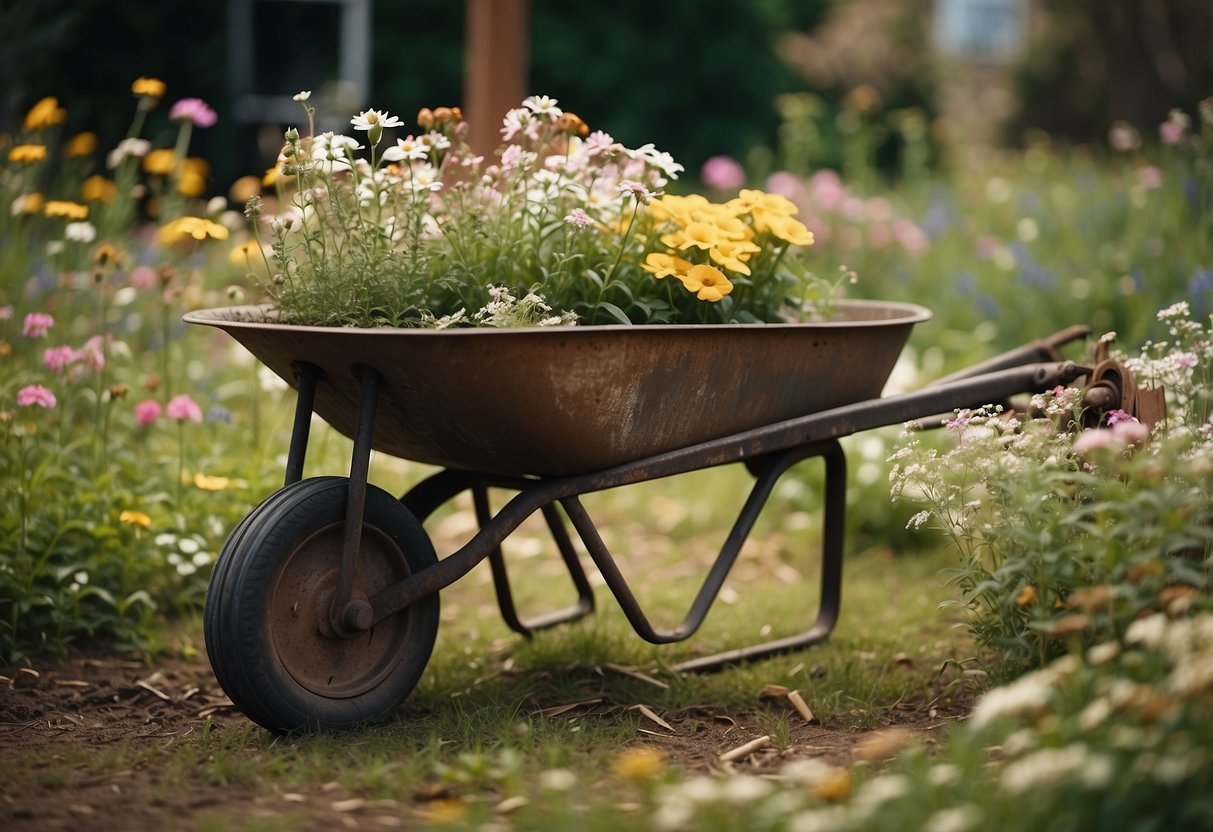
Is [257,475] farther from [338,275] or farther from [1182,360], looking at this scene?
[1182,360]

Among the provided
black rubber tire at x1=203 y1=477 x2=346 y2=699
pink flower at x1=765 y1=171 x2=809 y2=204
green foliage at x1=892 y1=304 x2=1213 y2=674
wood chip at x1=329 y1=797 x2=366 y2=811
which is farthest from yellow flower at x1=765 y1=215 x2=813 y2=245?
pink flower at x1=765 y1=171 x2=809 y2=204

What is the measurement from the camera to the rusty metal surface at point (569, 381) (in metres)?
2.17

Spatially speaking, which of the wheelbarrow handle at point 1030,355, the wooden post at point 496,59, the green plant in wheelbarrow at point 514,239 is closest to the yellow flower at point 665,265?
the green plant in wheelbarrow at point 514,239

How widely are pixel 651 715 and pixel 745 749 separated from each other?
0.99 ft

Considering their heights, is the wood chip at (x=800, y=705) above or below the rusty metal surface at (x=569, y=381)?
below

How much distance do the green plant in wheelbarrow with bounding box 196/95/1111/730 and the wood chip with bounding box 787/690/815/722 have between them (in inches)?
10.1

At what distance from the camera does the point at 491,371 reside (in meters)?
2.16

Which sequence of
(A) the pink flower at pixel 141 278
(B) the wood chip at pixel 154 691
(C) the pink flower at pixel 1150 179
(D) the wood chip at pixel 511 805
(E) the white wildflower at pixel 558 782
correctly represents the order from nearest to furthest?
1. (E) the white wildflower at pixel 558 782
2. (D) the wood chip at pixel 511 805
3. (B) the wood chip at pixel 154 691
4. (A) the pink flower at pixel 141 278
5. (C) the pink flower at pixel 1150 179

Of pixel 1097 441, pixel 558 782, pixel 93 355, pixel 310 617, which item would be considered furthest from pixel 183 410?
pixel 1097 441

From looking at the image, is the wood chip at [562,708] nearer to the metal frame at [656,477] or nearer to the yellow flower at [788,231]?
the metal frame at [656,477]

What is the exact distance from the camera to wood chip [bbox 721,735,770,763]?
218 cm

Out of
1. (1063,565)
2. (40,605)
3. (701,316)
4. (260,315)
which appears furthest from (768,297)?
(40,605)

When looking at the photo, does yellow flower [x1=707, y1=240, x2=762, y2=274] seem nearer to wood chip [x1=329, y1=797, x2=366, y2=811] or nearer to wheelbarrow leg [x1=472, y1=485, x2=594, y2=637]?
wheelbarrow leg [x1=472, y1=485, x2=594, y2=637]

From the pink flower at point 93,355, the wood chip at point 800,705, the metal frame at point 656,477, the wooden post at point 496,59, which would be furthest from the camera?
the wooden post at point 496,59
